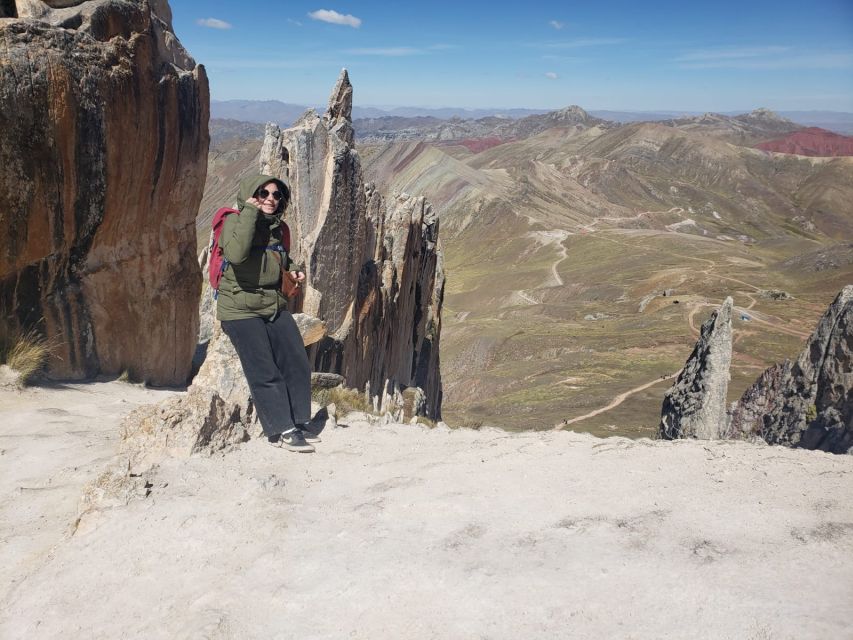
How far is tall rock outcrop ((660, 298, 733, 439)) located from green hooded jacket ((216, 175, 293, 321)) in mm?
18083

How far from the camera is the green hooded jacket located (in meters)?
5.90

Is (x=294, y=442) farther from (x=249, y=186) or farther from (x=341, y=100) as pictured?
(x=341, y=100)

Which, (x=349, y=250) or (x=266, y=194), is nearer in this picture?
(x=266, y=194)

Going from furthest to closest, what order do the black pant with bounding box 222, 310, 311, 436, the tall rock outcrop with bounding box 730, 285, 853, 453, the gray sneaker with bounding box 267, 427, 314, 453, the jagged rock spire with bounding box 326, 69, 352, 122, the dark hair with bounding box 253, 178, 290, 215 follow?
the jagged rock spire with bounding box 326, 69, 352, 122
the tall rock outcrop with bounding box 730, 285, 853, 453
the gray sneaker with bounding box 267, 427, 314, 453
the black pant with bounding box 222, 310, 311, 436
the dark hair with bounding box 253, 178, 290, 215

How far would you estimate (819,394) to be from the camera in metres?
18.3

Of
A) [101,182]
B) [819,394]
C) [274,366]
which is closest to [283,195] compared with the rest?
[274,366]

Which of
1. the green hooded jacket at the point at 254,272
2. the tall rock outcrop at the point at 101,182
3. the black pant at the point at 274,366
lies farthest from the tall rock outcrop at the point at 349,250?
the green hooded jacket at the point at 254,272

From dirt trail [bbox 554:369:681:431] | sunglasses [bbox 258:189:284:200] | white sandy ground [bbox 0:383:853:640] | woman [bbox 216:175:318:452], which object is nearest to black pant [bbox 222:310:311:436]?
woman [bbox 216:175:318:452]

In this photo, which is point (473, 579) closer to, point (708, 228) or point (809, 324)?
point (809, 324)

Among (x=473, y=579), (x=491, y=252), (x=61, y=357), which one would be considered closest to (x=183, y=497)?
(x=473, y=579)

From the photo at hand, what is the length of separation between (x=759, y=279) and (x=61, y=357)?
253 feet

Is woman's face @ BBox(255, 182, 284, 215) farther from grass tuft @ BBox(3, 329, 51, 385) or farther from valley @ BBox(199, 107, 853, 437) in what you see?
valley @ BBox(199, 107, 853, 437)

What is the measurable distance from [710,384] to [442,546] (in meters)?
18.9

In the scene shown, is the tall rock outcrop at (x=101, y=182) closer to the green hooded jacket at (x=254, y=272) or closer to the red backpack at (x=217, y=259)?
the red backpack at (x=217, y=259)
